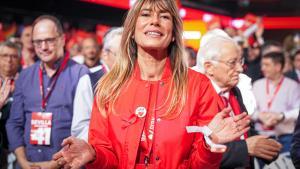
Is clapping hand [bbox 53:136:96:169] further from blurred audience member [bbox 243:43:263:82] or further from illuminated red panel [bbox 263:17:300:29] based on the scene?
illuminated red panel [bbox 263:17:300:29]

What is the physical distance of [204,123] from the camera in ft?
8.91

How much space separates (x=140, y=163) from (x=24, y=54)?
4.28m

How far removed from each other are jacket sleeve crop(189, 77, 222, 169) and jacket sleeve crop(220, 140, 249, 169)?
0.54 meters

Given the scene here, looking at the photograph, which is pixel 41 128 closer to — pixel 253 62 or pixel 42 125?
pixel 42 125

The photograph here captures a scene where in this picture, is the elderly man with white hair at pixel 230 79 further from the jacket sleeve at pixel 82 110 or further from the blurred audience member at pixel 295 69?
the blurred audience member at pixel 295 69

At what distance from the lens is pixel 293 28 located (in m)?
21.3

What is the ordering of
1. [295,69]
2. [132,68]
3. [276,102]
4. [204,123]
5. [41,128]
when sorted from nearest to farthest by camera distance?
[204,123] < [132,68] < [41,128] < [276,102] < [295,69]

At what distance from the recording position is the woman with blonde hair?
2.57m

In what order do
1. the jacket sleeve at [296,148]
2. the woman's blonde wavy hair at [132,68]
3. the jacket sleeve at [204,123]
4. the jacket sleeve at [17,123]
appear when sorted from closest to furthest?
the jacket sleeve at [204,123] < the woman's blonde wavy hair at [132,68] < the jacket sleeve at [296,148] < the jacket sleeve at [17,123]

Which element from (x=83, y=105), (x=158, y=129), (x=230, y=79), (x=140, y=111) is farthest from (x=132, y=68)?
(x=83, y=105)

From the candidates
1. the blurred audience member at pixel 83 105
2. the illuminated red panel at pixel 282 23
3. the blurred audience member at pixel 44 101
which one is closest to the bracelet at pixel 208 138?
the blurred audience member at pixel 83 105

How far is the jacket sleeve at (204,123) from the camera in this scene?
256 centimetres

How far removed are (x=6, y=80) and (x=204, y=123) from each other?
8.08ft

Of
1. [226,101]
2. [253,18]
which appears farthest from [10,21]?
[226,101]
